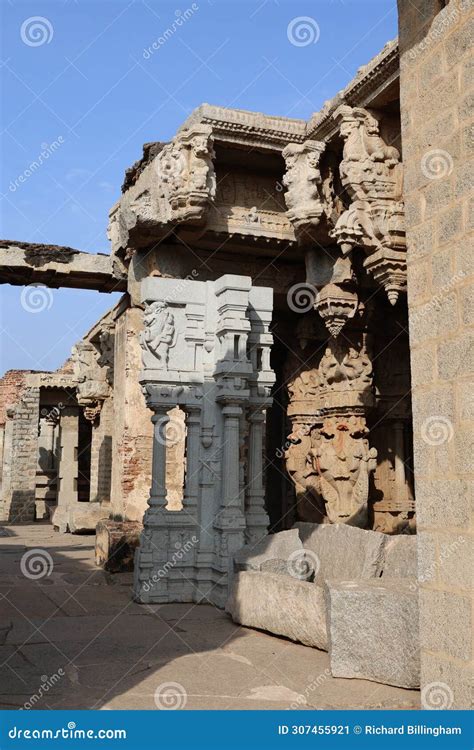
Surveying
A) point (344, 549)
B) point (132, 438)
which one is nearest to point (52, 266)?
point (132, 438)

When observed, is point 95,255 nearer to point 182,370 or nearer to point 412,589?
point 182,370

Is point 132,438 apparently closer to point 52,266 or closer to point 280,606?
point 52,266

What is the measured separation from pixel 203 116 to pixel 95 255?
190 inches

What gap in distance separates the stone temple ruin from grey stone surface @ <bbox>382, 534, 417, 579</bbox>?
0.07ft

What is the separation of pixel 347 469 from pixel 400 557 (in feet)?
17.3

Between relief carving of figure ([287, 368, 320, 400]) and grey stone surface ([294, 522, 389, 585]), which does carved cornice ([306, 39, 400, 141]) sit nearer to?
relief carving of figure ([287, 368, 320, 400])

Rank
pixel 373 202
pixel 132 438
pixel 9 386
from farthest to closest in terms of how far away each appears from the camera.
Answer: pixel 9 386, pixel 132 438, pixel 373 202

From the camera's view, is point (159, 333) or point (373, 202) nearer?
point (159, 333)

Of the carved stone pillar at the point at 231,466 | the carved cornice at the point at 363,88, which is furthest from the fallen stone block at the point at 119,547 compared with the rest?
the carved cornice at the point at 363,88

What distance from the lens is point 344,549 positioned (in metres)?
6.56

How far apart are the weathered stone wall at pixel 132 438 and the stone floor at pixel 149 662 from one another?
3.04 meters

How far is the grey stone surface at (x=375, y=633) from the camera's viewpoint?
423 cm

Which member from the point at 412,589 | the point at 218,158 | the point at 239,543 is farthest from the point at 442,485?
the point at 218,158

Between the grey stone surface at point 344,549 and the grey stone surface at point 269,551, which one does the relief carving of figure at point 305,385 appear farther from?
the grey stone surface at point 269,551
